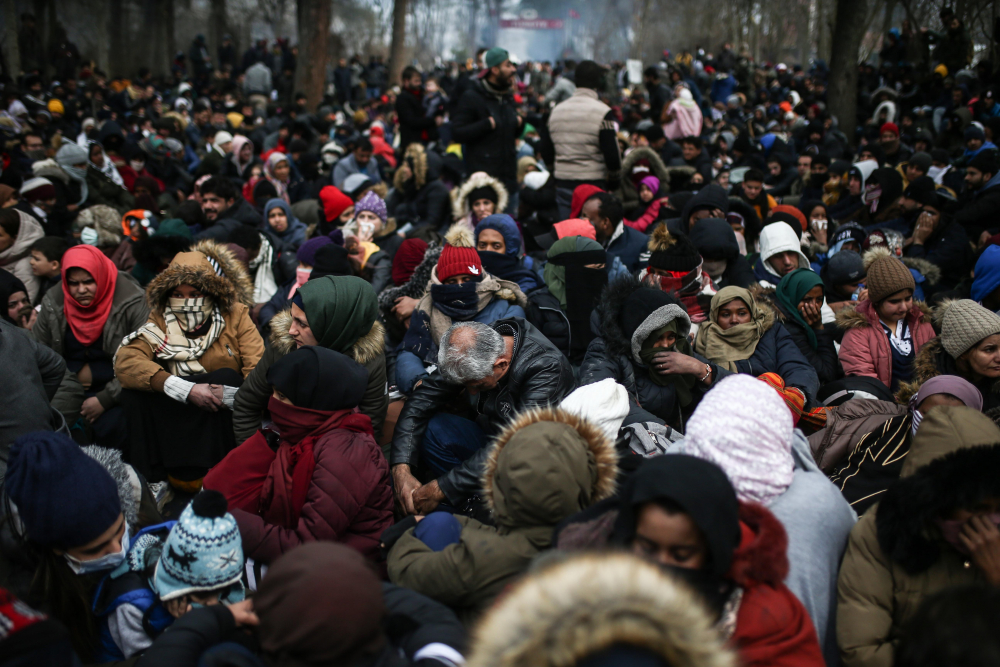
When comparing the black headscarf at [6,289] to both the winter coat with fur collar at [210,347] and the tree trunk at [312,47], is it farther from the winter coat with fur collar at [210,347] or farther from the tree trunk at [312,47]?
the tree trunk at [312,47]

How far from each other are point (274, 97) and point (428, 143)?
13.8 metres

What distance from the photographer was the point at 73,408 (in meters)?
4.20

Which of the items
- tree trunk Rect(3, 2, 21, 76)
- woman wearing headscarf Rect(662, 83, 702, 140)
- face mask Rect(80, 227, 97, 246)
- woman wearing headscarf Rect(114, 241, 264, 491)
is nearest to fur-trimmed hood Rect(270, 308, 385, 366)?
woman wearing headscarf Rect(114, 241, 264, 491)

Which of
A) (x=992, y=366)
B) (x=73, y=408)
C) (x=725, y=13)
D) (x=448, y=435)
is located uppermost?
(x=725, y=13)

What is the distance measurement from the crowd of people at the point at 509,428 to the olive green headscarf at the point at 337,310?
0.02m

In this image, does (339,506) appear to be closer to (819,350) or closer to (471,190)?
(819,350)

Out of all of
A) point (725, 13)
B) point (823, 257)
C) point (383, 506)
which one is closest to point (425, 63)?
point (725, 13)

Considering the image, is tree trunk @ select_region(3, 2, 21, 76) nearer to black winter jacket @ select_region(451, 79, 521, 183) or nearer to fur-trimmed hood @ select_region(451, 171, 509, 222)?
black winter jacket @ select_region(451, 79, 521, 183)

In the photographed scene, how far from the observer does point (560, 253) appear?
15.5 ft

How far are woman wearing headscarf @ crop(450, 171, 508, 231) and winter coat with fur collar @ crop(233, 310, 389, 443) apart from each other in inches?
120

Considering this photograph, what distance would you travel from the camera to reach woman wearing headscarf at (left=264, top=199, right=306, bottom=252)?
7.15 meters

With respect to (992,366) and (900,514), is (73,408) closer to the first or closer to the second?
(900,514)

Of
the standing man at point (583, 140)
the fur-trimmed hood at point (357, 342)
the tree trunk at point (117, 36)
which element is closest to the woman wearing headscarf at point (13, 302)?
the fur-trimmed hood at point (357, 342)

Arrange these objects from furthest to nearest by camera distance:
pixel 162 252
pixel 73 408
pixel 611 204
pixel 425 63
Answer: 1. pixel 425 63
2. pixel 611 204
3. pixel 162 252
4. pixel 73 408
